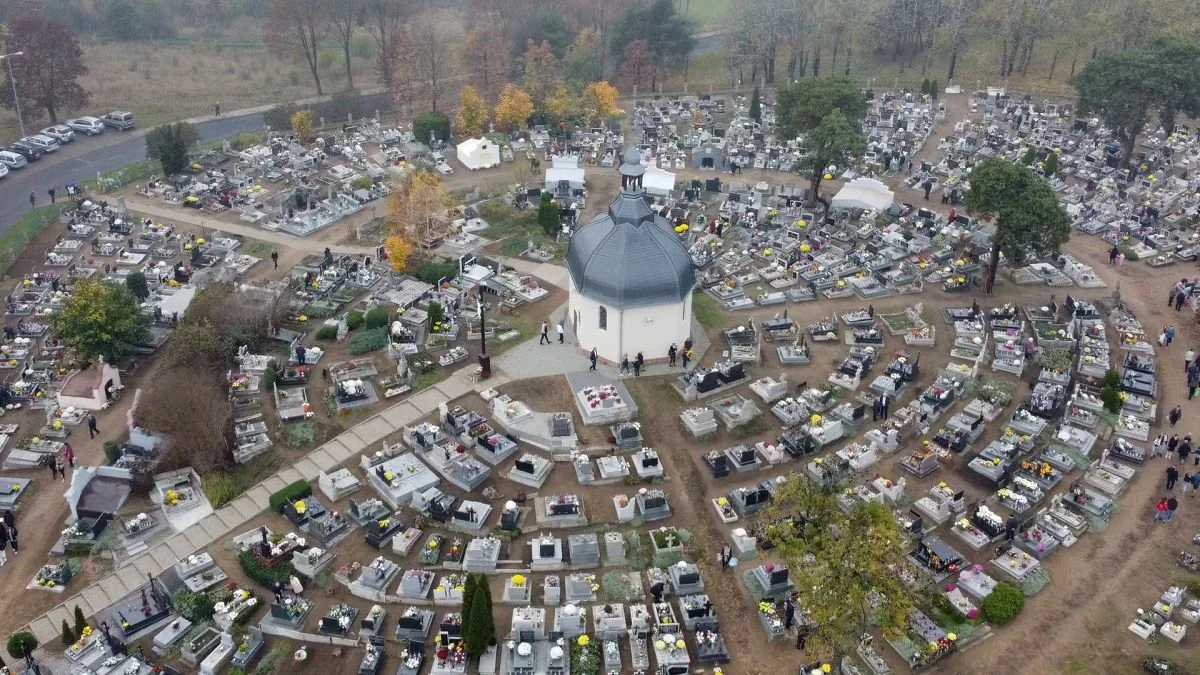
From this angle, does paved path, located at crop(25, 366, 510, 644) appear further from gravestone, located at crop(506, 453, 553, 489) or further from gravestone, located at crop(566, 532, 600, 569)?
gravestone, located at crop(566, 532, 600, 569)

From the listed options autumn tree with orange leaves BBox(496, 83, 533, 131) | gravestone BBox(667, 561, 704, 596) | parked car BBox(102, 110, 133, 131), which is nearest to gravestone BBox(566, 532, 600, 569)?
gravestone BBox(667, 561, 704, 596)

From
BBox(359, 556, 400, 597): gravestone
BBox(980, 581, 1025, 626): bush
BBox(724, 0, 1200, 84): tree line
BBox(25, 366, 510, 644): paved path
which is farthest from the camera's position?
BBox(724, 0, 1200, 84): tree line

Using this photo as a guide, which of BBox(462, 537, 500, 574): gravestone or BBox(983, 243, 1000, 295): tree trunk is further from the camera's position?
BBox(983, 243, 1000, 295): tree trunk

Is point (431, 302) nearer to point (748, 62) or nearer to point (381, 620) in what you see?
point (381, 620)

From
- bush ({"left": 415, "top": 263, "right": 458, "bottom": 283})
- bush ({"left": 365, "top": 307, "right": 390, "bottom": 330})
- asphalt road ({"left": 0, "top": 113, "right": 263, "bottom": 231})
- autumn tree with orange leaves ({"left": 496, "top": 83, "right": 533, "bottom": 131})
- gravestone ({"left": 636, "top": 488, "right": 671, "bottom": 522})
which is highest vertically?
autumn tree with orange leaves ({"left": 496, "top": 83, "right": 533, "bottom": 131})

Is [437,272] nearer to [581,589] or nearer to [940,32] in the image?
[581,589]
